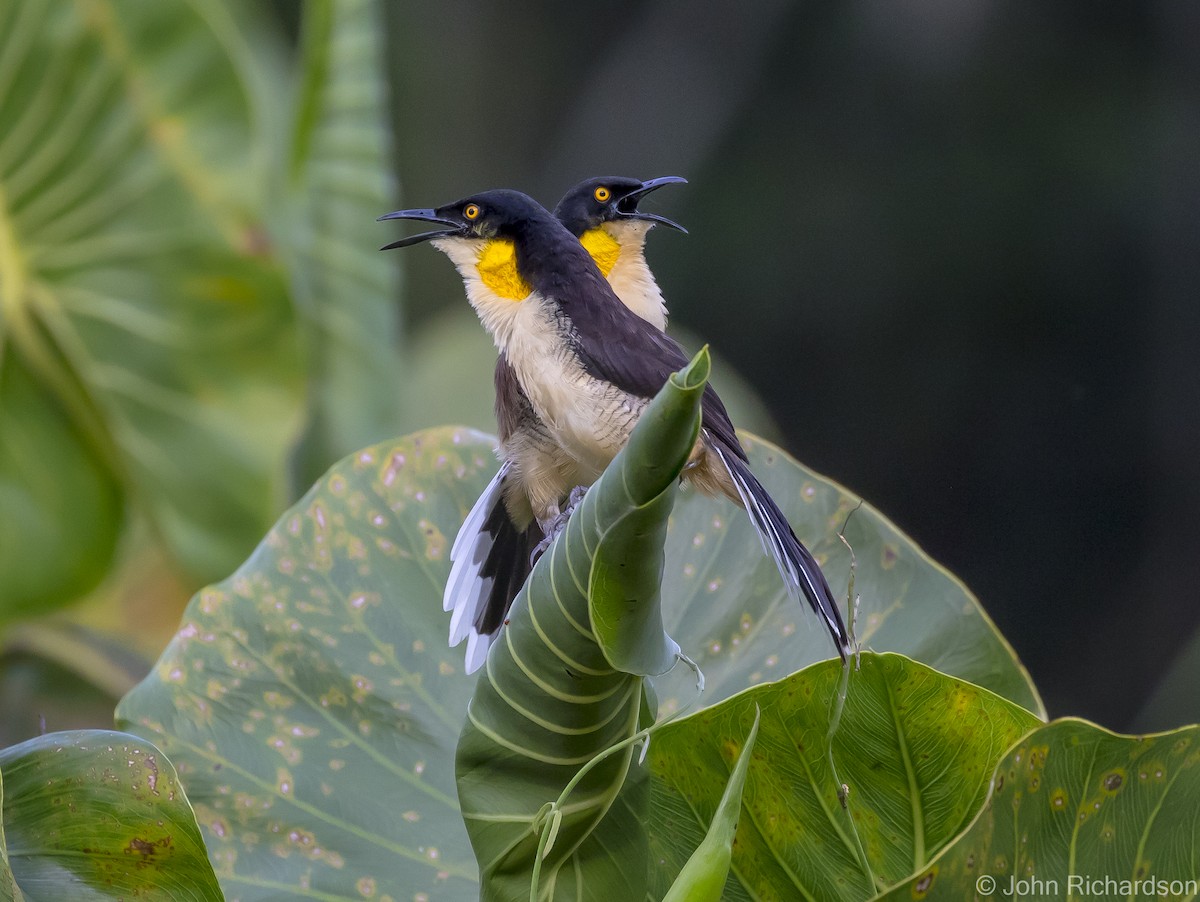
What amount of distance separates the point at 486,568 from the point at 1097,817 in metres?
0.29

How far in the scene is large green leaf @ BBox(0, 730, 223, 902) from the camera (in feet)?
1.41

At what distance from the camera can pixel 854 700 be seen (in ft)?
1.49

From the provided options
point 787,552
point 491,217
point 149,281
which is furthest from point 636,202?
→ point 149,281

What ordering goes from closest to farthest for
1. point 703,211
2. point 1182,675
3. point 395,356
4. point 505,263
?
1. point 505,263
2. point 395,356
3. point 1182,675
4. point 703,211

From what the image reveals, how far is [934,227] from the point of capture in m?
2.59

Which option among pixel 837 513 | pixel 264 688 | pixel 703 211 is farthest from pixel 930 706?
pixel 703 211

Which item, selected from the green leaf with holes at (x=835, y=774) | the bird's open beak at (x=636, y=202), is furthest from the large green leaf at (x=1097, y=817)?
the bird's open beak at (x=636, y=202)

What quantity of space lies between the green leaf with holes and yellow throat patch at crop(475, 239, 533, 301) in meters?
0.20

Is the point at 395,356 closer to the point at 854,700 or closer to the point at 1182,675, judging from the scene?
the point at 854,700

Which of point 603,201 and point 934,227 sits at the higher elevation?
point 603,201

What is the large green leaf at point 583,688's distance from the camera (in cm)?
31

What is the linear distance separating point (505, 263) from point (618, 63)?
7.06 ft

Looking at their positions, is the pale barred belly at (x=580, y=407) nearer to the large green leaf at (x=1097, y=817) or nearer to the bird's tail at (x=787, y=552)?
the bird's tail at (x=787, y=552)

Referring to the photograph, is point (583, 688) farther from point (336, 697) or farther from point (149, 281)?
point (149, 281)
